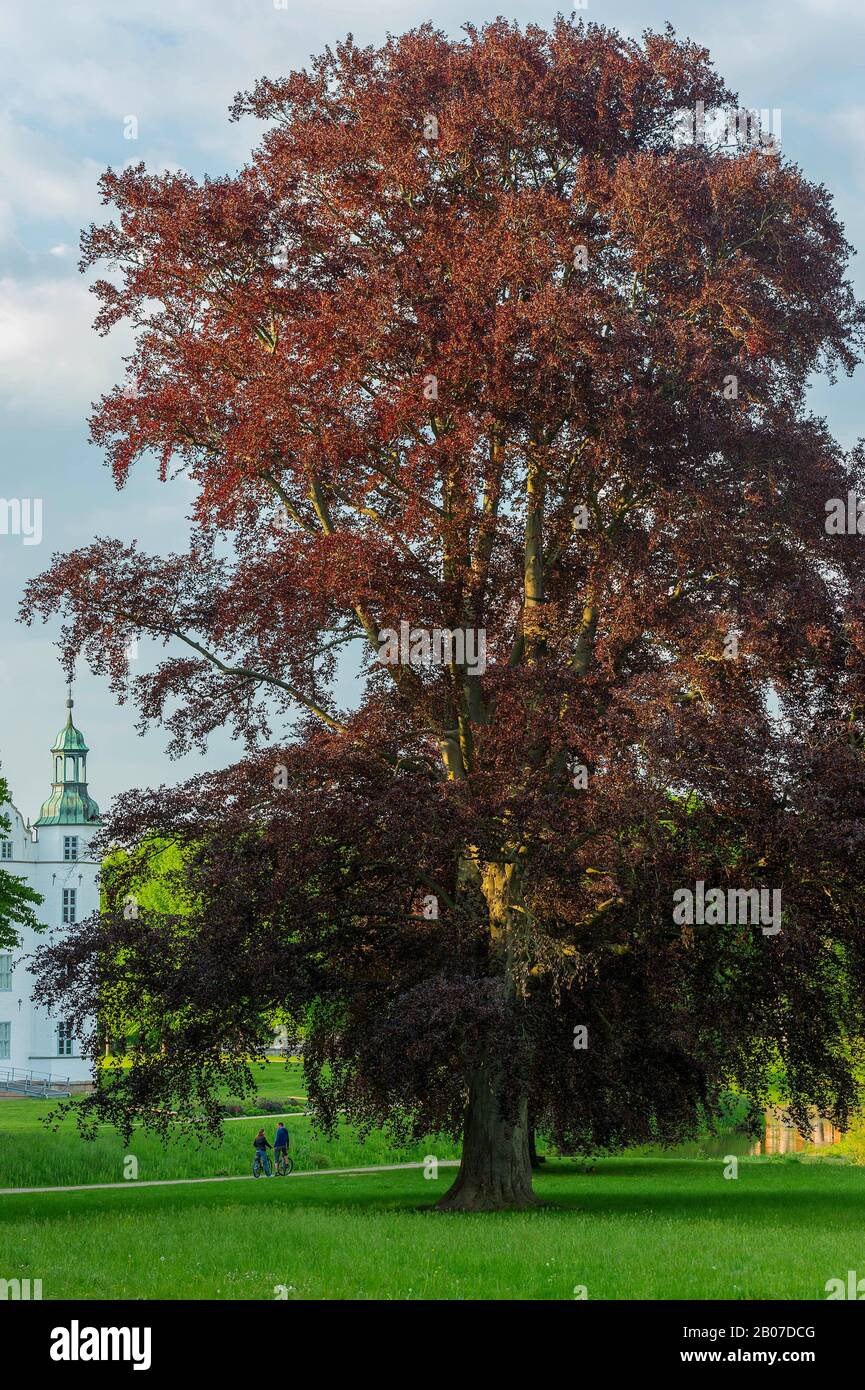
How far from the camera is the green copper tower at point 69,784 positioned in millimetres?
74250

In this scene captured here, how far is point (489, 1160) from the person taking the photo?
2225cm

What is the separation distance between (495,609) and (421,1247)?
37.9 feet

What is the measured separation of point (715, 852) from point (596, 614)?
567cm

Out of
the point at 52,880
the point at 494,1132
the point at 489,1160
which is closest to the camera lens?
the point at 489,1160

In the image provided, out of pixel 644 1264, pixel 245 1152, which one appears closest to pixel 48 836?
pixel 245 1152

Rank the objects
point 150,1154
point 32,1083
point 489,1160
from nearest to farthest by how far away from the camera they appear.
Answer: point 489,1160 < point 150,1154 < point 32,1083

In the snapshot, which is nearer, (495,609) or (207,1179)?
(495,609)

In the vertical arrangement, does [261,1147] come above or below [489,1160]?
below

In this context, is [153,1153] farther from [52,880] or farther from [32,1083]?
[52,880]

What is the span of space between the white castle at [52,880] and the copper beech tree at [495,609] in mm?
49390

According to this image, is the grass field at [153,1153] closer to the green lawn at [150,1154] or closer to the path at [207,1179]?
the green lawn at [150,1154]

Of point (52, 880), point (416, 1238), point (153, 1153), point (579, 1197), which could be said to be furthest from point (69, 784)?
point (416, 1238)
